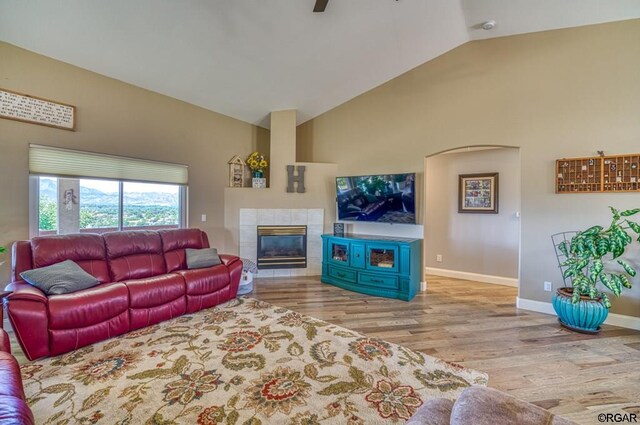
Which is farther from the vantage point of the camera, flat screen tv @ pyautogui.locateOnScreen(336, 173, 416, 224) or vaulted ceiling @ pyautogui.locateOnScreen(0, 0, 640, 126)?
flat screen tv @ pyautogui.locateOnScreen(336, 173, 416, 224)

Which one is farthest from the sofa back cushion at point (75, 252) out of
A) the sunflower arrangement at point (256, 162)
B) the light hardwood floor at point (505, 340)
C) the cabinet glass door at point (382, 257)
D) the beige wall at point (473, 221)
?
the beige wall at point (473, 221)

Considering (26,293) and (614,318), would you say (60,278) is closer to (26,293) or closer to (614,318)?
(26,293)

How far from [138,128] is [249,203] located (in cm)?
206

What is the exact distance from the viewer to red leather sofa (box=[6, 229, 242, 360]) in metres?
2.37

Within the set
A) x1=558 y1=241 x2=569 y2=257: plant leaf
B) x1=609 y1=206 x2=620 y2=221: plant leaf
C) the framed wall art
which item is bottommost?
x1=558 y1=241 x2=569 y2=257: plant leaf

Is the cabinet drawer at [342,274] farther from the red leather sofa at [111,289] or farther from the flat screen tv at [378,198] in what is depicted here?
the red leather sofa at [111,289]

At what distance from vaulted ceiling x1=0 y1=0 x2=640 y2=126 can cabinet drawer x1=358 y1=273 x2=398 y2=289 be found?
3.25 m

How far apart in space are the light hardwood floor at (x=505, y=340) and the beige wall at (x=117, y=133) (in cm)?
233

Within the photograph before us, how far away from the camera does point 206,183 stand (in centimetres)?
502

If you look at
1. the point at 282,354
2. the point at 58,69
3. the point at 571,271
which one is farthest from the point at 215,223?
the point at 571,271

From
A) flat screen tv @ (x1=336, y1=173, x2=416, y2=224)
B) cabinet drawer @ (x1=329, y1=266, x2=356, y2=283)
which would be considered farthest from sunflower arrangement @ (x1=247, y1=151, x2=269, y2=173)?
cabinet drawer @ (x1=329, y1=266, x2=356, y2=283)

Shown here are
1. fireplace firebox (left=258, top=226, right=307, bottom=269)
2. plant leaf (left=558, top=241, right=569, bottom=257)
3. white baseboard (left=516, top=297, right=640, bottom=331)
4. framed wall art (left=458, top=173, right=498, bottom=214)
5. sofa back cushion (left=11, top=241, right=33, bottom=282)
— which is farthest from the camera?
fireplace firebox (left=258, top=226, right=307, bottom=269)

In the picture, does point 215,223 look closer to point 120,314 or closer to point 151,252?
point 151,252

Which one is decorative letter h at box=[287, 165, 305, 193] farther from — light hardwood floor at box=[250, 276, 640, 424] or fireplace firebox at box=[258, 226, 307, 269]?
light hardwood floor at box=[250, 276, 640, 424]
